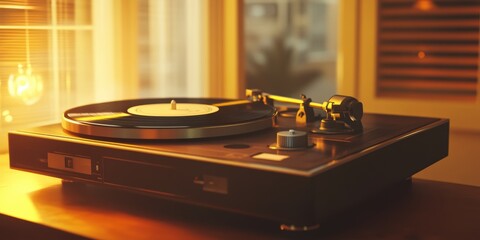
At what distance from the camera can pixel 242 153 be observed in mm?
841

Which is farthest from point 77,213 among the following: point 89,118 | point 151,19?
point 151,19

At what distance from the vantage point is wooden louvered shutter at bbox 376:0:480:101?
170 centimetres

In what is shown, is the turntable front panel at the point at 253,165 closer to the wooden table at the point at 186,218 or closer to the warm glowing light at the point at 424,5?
the wooden table at the point at 186,218

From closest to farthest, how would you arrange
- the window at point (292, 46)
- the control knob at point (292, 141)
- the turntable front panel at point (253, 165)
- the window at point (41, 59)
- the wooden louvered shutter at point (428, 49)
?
1. the turntable front panel at point (253, 165)
2. the control knob at point (292, 141)
3. the window at point (41, 59)
4. the wooden louvered shutter at point (428, 49)
5. the window at point (292, 46)

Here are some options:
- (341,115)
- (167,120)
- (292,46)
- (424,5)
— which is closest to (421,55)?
(424,5)

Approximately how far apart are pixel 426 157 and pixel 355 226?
25 cm

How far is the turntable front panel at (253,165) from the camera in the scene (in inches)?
29.6

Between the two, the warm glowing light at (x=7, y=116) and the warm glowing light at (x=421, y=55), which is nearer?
the warm glowing light at (x=7, y=116)

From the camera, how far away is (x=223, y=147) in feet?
2.91

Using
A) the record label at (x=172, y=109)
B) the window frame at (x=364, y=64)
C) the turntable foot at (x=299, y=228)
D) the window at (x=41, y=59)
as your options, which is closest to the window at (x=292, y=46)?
the window frame at (x=364, y=64)

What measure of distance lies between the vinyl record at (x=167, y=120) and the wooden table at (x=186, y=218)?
111 millimetres

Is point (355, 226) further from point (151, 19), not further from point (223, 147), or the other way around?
point (151, 19)

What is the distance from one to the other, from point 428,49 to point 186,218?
1080 mm

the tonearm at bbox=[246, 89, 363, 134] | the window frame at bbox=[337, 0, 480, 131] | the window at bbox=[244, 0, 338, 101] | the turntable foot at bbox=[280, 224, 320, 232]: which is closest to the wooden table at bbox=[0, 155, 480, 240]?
the turntable foot at bbox=[280, 224, 320, 232]
